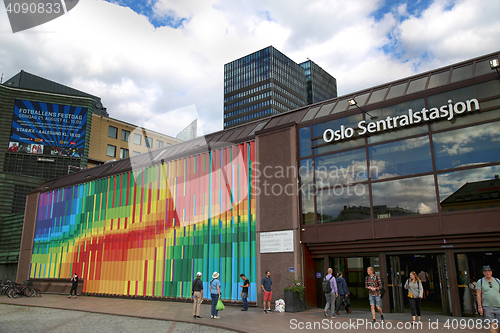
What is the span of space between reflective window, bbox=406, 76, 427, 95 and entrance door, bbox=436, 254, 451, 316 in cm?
684

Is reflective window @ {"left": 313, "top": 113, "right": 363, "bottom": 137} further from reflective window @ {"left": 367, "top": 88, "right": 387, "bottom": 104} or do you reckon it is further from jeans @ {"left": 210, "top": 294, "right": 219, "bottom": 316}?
jeans @ {"left": 210, "top": 294, "right": 219, "bottom": 316}

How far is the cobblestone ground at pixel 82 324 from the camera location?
1184 centimetres

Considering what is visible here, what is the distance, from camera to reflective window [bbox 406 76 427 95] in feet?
53.1

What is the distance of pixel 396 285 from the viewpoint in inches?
611

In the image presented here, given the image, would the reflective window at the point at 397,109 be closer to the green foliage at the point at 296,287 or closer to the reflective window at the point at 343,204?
the reflective window at the point at 343,204

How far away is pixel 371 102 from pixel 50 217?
2801 centimetres

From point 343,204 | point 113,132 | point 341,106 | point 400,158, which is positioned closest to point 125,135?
point 113,132

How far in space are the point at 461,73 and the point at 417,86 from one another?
169 centimetres

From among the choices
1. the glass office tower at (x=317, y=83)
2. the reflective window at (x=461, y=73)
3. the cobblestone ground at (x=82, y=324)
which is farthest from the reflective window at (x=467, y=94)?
the glass office tower at (x=317, y=83)

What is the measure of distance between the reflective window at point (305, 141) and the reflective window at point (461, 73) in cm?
658

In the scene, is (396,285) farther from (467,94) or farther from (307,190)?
(467,94)

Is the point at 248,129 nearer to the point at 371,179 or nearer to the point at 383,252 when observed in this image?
the point at 371,179

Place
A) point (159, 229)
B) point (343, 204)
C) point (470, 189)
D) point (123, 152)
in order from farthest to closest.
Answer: point (123, 152) < point (159, 229) < point (343, 204) < point (470, 189)

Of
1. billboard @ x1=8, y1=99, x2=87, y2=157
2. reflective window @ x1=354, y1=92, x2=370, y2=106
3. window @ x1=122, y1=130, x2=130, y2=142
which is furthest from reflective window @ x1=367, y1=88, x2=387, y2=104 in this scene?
window @ x1=122, y1=130, x2=130, y2=142
